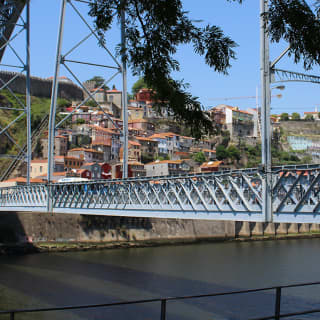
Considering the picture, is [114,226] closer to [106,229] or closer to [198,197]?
[106,229]

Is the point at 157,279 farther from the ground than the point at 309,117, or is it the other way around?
the point at 309,117

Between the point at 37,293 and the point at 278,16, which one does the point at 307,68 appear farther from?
the point at 37,293

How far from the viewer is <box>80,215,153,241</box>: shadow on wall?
33.9m

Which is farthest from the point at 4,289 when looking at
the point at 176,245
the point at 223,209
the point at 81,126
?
the point at 81,126

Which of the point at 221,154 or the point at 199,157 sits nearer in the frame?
the point at 199,157

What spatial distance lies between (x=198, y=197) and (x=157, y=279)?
768 centimetres

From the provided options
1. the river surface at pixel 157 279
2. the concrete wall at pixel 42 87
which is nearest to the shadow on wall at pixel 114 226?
the river surface at pixel 157 279

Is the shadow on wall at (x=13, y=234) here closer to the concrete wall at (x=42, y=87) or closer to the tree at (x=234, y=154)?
the concrete wall at (x=42, y=87)

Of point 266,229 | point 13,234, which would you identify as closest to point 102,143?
point 266,229

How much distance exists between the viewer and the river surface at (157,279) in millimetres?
15562

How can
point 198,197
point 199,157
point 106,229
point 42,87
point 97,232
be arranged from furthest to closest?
point 42,87, point 199,157, point 106,229, point 97,232, point 198,197

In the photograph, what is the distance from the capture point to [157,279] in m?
21.2

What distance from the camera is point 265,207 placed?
1117cm

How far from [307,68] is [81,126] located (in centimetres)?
6994
